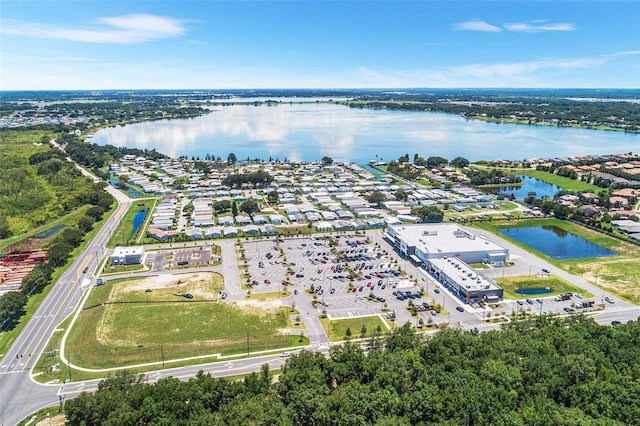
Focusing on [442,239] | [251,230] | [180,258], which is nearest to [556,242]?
[442,239]

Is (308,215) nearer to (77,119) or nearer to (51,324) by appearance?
(51,324)

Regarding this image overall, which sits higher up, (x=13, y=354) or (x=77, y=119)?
(x=77, y=119)

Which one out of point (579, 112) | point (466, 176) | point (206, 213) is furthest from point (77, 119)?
point (579, 112)

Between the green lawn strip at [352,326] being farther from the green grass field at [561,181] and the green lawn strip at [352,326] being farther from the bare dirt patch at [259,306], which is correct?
the green grass field at [561,181]

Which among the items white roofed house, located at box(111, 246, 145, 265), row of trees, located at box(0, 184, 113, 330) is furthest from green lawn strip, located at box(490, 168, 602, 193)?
row of trees, located at box(0, 184, 113, 330)

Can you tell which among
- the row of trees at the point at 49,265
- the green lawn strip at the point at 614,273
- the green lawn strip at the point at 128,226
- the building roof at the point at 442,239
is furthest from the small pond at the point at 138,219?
the green lawn strip at the point at 614,273
